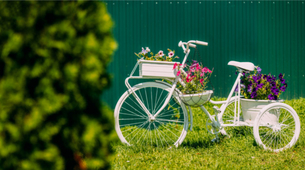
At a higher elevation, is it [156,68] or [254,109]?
[156,68]

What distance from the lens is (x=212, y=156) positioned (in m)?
3.35

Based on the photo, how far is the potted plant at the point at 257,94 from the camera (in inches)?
140

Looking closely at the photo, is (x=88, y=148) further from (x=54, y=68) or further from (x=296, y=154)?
(x=296, y=154)

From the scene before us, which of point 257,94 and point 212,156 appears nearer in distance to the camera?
point 212,156

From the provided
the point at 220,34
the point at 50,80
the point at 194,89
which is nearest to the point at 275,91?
the point at 194,89

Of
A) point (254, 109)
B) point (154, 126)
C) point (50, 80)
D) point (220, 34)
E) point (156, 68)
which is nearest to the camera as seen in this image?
point (50, 80)

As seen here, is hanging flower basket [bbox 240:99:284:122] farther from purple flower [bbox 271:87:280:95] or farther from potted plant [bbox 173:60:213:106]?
potted plant [bbox 173:60:213:106]

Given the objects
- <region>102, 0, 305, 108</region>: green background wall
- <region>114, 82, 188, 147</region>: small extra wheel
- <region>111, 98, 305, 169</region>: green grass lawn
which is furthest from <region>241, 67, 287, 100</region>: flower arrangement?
<region>102, 0, 305, 108</region>: green background wall

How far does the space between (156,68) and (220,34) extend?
2.69 meters

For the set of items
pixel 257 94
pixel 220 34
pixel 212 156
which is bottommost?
pixel 212 156

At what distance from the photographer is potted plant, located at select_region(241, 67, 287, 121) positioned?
3549 millimetres

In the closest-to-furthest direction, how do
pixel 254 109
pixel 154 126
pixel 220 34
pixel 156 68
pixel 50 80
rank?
1. pixel 50 80
2. pixel 156 68
3. pixel 254 109
4. pixel 154 126
5. pixel 220 34

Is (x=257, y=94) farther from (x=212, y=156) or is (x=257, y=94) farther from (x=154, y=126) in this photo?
(x=154, y=126)

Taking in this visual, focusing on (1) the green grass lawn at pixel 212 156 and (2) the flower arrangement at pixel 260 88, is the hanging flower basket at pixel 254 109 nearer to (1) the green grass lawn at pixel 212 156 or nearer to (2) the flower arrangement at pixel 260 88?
(2) the flower arrangement at pixel 260 88
